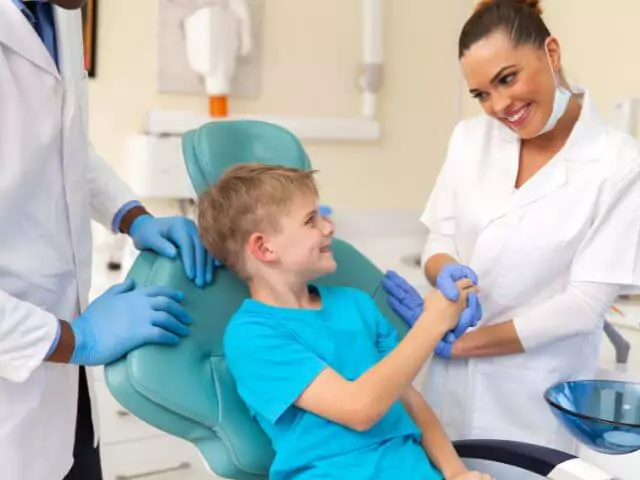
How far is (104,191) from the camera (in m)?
1.49

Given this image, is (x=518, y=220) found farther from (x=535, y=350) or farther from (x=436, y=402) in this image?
(x=436, y=402)

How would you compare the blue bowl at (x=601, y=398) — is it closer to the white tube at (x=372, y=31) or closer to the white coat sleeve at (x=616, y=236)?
the white coat sleeve at (x=616, y=236)

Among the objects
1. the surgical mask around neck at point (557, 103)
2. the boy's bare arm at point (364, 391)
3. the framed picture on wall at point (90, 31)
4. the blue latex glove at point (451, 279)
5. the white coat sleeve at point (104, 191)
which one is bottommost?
the boy's bare arm at point (364, 391)

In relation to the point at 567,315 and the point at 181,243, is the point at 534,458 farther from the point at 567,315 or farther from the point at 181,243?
the point at 181,243

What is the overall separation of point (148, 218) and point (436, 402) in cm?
74

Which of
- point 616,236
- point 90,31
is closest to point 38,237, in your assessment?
point 616,236

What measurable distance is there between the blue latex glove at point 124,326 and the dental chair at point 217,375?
0.02 meters

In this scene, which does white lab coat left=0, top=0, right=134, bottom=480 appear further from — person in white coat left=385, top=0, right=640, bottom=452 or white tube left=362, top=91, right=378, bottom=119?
white tube left=362, top=91, right=378, bottom=119

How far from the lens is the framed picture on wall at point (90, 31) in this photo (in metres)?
2.28

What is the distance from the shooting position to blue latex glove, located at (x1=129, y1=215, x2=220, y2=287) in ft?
4.25

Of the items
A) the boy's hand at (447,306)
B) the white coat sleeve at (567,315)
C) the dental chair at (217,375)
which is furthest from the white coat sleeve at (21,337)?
the white coat sleeve at (567,315)

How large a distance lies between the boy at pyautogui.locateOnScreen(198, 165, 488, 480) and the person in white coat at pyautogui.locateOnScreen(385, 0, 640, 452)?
0.17 m

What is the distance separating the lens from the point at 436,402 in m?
1.63

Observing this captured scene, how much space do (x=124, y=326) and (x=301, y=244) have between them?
32 centimetres
